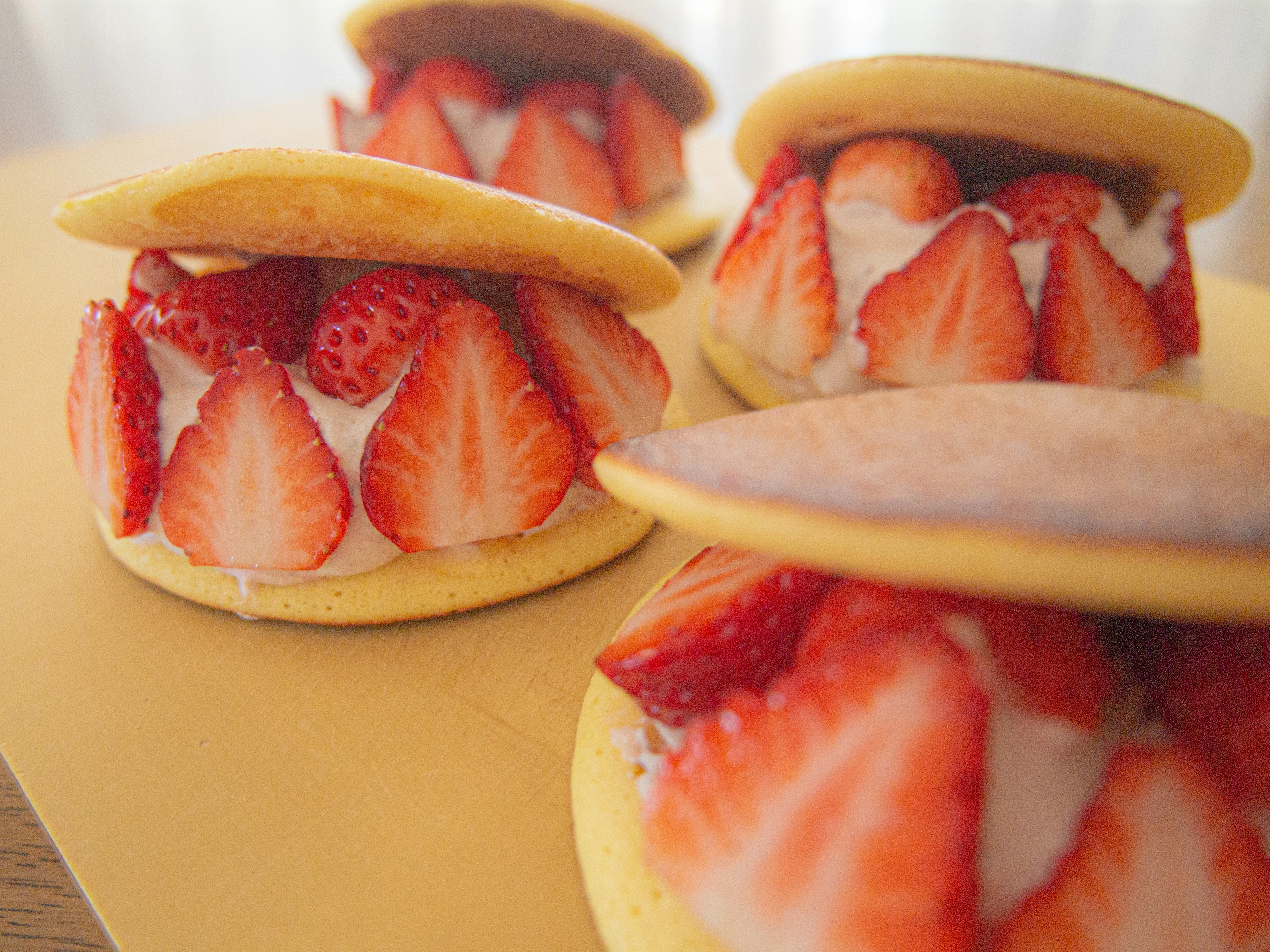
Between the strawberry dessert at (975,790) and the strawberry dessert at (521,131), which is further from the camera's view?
the strawberry dessert at (521,131)

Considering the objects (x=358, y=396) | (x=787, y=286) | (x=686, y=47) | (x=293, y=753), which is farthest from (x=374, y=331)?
(x=686, y=47)

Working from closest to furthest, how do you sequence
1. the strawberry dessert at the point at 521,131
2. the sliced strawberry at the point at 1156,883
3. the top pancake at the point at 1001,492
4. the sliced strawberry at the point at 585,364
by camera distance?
1. the top pancake at the point at 1001,492
2. the sliced strawberry at the point at 1156,883
3. the sliced strawberry at the point at 585,364
4. the strawberry dessert at the point at 521,131

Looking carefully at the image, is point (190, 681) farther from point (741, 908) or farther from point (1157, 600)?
point (1157, 600)

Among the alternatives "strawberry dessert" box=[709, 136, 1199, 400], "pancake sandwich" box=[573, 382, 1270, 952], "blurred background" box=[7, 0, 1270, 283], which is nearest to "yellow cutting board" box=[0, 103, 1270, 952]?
"pancake sandwich" box=[573, 382, 1270, 952]

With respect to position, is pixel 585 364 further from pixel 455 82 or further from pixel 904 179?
pixel 455 82

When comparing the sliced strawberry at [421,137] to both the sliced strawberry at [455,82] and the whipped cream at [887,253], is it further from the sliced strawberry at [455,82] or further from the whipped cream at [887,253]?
the whipped cream at [887,253]

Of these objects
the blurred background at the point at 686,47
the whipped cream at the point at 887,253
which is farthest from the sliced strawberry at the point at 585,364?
the blurred background at the point at 686,47
